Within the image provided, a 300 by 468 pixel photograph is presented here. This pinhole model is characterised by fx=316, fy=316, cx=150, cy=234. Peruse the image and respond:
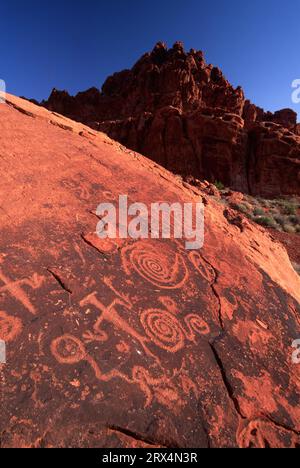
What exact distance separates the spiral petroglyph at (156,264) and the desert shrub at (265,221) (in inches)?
398

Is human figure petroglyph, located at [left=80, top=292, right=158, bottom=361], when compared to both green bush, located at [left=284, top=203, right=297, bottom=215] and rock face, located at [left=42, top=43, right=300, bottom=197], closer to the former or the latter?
green bush, located at [left=284, top=203, right=297, bottom=215]

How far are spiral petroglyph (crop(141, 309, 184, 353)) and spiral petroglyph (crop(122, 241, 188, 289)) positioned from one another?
0.87 ft

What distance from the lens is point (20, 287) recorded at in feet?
5.48

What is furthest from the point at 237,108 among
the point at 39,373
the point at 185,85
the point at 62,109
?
the point at 39,373

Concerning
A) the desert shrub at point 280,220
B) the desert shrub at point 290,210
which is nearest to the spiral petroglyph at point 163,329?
the desert shrub at point 280,220

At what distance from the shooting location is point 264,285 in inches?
111

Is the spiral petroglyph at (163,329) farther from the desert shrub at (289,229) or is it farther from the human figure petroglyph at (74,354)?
the desert shrub at (289,229)

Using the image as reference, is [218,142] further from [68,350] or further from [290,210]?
[68,350]

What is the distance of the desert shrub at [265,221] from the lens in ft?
38.5

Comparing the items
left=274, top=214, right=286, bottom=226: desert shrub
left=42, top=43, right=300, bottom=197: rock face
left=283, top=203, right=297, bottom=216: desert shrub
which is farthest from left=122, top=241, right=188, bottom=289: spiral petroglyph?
left=42, top=43, right=300, bottom=197: rock face

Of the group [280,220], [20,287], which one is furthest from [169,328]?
[280,220]

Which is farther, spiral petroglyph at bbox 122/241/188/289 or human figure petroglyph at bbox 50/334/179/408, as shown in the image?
spiral petroglyph at bbox 122/241/188/289

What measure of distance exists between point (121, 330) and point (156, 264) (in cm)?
71

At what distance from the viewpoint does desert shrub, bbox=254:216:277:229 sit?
11.7 m
